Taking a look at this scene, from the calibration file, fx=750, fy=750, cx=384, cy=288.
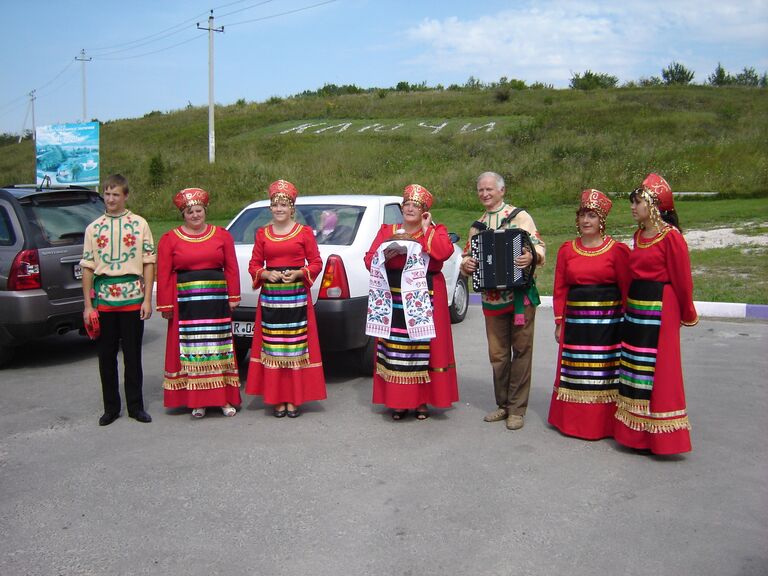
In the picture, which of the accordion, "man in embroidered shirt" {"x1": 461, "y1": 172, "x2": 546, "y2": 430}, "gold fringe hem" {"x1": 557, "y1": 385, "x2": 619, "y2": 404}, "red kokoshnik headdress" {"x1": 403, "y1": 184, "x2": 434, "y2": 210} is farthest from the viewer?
"red kokoshnik headdress" {"x1": 403, "y1": 184, "x2": 434, "y2": 210}

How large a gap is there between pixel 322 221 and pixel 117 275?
2139 millimetres

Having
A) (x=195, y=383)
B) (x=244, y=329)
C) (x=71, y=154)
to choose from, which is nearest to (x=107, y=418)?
(x=195, y=383)

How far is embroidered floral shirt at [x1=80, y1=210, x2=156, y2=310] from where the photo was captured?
18.3 ft

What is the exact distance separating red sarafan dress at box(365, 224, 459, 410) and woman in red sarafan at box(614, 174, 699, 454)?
1412 mm

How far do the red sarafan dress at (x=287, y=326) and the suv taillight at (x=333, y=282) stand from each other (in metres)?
0.48

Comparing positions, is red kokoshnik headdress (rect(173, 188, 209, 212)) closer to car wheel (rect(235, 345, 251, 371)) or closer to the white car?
the white car

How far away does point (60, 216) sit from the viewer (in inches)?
312

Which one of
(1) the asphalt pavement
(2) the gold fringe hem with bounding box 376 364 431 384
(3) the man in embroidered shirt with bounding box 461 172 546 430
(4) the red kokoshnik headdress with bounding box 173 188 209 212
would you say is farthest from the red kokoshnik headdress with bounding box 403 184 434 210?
(1) the asphalt pavement

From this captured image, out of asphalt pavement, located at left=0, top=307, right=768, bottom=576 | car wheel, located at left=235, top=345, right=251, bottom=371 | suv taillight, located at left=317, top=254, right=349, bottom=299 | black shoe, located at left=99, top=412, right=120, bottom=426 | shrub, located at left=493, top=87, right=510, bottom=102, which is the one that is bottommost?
asphalt pavement, located at left=0, top=307, right=768, bottom=576

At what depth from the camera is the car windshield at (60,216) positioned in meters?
7.65

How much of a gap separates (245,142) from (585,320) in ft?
126

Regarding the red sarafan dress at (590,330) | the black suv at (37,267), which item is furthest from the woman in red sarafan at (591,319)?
the black suv at (37,267)

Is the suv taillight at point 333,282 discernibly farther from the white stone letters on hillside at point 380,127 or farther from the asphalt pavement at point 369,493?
the white stone letters on hillside at point 380,127

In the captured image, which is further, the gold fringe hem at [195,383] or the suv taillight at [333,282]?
the suv taillight at [333,282]
